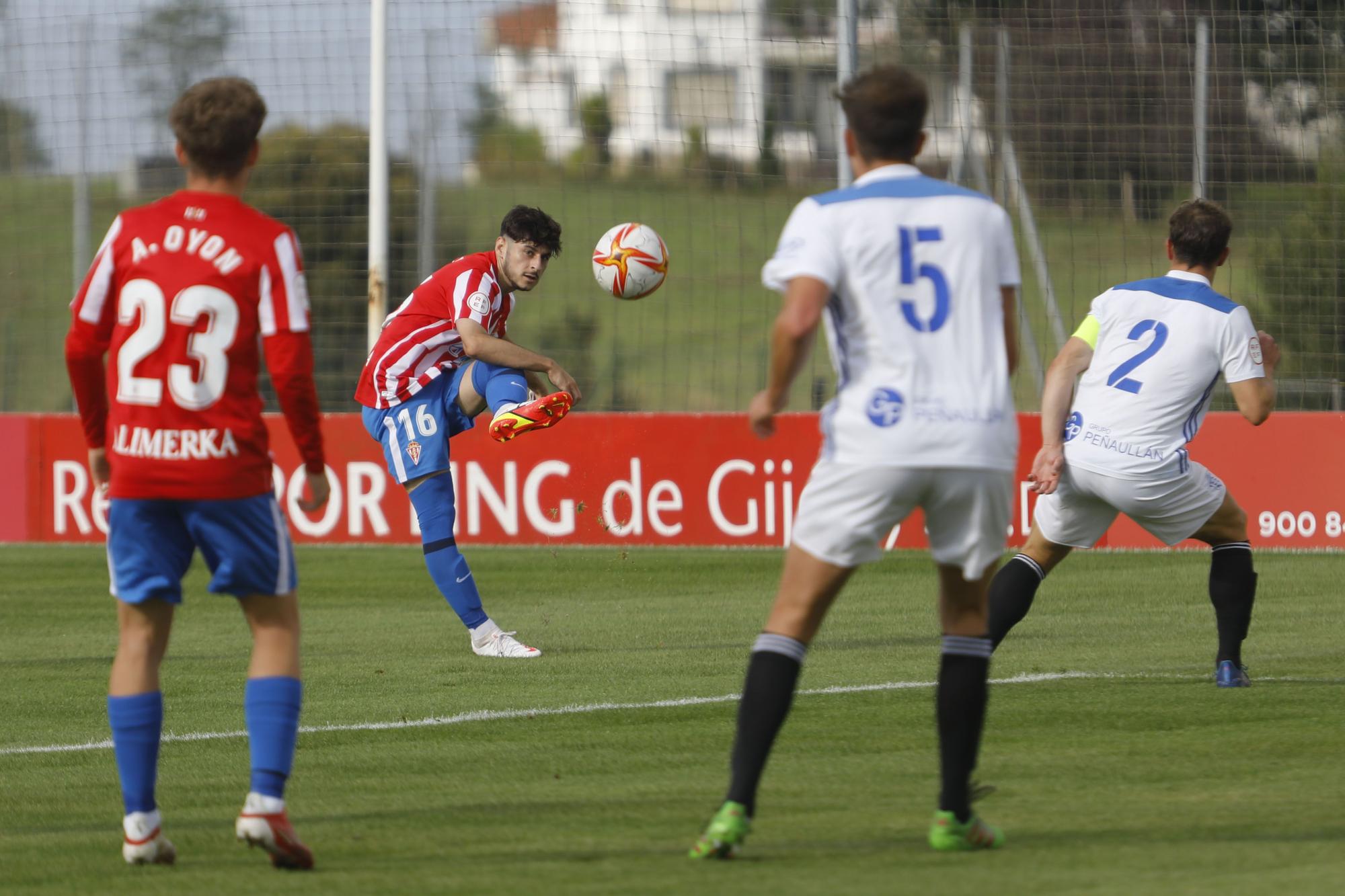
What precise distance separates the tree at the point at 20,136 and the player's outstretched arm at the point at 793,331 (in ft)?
47.8

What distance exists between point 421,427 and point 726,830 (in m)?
4.81

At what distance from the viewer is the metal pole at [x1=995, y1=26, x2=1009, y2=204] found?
16.0 meters

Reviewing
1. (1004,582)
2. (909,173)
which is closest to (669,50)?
(1004,582)

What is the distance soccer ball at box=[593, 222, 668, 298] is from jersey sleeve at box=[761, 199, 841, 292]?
586 cm

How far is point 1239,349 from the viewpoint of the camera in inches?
275

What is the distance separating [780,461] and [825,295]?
958 cm

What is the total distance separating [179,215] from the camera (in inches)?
175

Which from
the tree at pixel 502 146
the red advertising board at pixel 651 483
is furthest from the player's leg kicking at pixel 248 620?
the tree at pixel 502 146

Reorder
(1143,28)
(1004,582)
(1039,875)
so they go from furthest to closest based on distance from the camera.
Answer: (1143,28)
(1004,582)
(1039,875)

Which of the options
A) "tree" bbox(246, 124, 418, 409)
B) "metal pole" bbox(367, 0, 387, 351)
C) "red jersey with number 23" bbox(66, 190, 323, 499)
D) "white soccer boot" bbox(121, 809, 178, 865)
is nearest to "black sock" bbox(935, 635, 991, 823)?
"red jersey with number 23" bbox(66, 190, 323, 499)

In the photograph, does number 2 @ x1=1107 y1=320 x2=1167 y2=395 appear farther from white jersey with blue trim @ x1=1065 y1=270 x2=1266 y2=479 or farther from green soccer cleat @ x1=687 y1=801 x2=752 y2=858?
green soccer cleat @ x1=687 y1=801 x2=752 y2=858

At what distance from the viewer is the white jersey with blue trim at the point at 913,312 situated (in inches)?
173

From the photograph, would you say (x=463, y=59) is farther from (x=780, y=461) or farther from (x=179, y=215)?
(x=179, y=215)

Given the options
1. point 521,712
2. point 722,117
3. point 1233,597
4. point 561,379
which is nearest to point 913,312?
point 521,712
